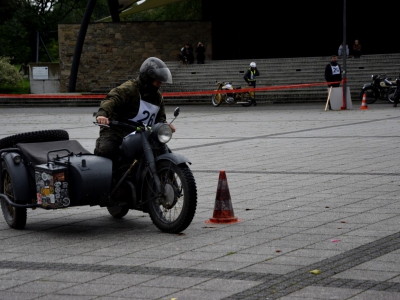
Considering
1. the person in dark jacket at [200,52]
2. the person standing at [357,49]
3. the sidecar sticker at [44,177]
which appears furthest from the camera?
the person in dark jacket at [200,52]

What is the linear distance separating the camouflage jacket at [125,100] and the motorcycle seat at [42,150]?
45 centimetres

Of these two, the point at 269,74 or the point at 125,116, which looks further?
the point at 269,74

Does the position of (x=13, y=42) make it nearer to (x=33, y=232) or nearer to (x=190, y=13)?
(x=190, y=13)

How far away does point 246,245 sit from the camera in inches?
256

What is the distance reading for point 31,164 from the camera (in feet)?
24.6

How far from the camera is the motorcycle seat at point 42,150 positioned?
24.6ft

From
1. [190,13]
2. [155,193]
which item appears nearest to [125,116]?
[155,193]

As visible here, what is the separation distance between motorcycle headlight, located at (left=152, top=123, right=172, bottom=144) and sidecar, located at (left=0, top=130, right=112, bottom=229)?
49cm

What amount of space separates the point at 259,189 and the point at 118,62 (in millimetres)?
36476

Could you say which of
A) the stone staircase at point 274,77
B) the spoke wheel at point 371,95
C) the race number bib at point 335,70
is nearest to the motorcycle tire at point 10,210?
the race number bib at point 335,70

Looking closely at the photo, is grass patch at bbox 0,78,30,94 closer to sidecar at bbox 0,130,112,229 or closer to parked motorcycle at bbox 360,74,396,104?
parked motorcycle at bbox 360,74,396,104

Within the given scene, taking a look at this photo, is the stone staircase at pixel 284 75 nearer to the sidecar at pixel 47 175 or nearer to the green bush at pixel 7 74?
the green bush at pixel 7 74

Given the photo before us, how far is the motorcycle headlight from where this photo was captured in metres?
7.12

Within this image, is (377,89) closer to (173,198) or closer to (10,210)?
(10,210)
